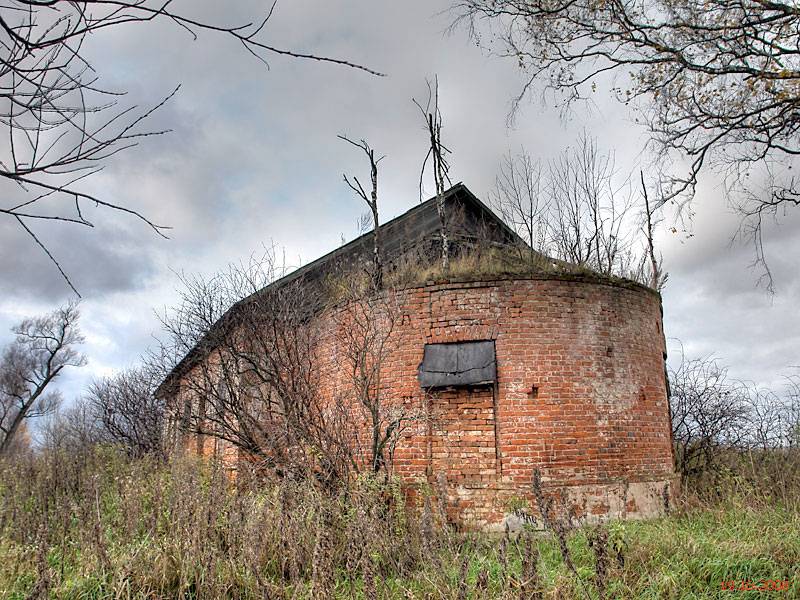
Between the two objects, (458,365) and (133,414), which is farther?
(133,414)

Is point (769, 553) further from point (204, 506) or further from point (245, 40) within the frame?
point (245, 40)

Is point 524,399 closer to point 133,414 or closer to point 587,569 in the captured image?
point 587,569

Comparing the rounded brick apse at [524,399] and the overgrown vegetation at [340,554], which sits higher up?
the rounded brick apse at [524,399]

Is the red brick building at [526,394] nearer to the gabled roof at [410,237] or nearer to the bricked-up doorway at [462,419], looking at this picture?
the bricked-up doorway at [462,419]

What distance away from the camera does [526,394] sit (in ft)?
27.3

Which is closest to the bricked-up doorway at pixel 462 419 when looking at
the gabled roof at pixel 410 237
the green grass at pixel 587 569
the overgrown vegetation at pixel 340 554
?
the overgrown vegetation at pixel 340 554

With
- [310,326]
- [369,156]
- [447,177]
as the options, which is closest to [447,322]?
[310,326]

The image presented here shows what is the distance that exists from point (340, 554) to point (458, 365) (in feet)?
11.5

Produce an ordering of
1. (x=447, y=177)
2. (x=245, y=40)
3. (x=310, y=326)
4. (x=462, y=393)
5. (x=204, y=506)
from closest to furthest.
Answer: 1. (x=245, y=40)
2. (x=204, y=506)
3. (x=462, y=393)
4. (x=310, y=326)
5. (x=447, y=177)

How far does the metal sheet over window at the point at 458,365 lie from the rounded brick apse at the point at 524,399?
0.02 m

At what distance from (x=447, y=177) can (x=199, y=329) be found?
5882mm

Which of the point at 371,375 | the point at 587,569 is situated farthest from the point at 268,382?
the point at 587,569

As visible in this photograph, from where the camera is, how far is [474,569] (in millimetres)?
5629

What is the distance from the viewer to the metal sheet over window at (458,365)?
27.6 feet
